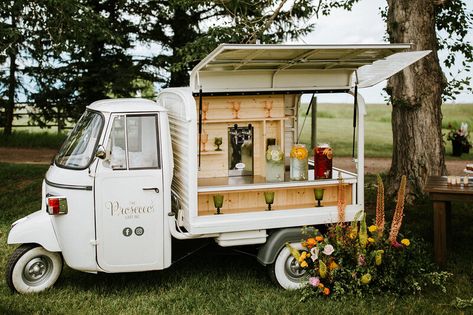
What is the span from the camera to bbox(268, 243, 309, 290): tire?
6.82m

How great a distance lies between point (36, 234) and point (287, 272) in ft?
8.53

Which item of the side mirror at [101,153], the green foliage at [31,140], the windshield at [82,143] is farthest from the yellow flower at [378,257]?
the green foliage at [31,140]

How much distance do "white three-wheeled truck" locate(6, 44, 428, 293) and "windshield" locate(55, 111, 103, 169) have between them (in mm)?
16

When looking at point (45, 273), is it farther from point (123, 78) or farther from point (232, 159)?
point (123, 78)

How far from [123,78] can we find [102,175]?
1250 centimetres

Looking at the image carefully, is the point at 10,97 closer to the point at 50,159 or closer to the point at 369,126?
the point at 50,159

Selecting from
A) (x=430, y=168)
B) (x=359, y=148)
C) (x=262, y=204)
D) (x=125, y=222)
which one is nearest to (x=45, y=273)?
(x=125, y=222)

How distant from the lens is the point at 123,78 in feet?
60.6

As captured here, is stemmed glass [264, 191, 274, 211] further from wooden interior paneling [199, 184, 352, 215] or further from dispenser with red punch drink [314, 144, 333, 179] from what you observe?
dispenser with red punch drink [314, 144, 333, 179]

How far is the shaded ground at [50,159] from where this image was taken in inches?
650

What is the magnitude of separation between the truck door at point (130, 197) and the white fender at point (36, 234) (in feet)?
1.63

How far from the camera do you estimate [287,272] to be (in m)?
6.91

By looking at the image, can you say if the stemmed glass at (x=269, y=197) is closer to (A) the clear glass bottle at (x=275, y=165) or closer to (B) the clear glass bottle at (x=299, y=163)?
(A) the clear glass bottle at (x=275, y=165)

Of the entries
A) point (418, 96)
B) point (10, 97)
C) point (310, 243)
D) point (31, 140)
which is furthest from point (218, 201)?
point (10, 97)
